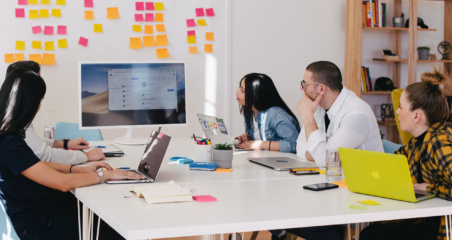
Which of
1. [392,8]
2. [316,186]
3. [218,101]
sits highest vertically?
[392,8]

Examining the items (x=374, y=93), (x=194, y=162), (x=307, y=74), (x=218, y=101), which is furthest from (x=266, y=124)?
(x=374, y=93)

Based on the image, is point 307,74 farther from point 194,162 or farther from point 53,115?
point 53,115

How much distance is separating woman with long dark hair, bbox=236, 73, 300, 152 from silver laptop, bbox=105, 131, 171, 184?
104cm

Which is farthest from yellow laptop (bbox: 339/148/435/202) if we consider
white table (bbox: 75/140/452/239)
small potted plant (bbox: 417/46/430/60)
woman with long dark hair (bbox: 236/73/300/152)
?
small potted plant (bbox: 417/46/430/60)

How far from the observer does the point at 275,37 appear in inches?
208

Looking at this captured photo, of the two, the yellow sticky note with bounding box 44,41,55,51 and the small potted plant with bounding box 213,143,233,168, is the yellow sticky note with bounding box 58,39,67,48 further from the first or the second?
the small potted plant with bounding box 213,143,233,168

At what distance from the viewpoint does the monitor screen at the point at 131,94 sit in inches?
128

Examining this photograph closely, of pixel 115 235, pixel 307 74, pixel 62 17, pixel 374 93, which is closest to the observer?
pixel 115 235

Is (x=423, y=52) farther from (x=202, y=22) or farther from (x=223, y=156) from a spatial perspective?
(x=223, y=156)

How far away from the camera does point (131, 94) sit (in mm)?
3330

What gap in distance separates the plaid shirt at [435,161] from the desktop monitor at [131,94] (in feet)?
5.19

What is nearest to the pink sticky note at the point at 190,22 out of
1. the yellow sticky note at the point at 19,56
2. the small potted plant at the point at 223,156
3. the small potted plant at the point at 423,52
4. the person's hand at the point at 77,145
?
the yellow sticky note at the point at 19,56

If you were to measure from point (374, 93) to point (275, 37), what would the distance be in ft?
3.62

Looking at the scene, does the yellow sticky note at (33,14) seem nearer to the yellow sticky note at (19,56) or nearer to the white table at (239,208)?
the yellow sticky note at (19,56)
